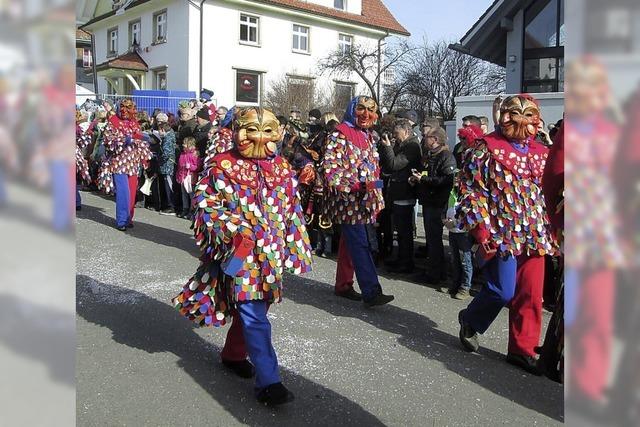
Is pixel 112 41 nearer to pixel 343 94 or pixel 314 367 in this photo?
pixel 343 94

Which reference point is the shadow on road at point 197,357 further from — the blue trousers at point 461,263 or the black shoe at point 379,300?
the blue trousers at point 461,263

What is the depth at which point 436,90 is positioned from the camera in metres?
27.2

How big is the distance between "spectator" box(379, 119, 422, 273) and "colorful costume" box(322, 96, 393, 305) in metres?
1.34

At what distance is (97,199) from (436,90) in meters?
17.5

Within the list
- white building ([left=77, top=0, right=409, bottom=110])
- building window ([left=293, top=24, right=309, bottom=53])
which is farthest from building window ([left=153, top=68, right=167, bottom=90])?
building window ([left=293, top=24, right=309, bottom=53])

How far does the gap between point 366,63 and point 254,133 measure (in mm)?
30383

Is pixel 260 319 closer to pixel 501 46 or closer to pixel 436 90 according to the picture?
pixel 501 46

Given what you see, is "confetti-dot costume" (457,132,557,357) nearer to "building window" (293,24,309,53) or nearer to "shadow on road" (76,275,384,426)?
"shadow on road" (76,275,384,426)

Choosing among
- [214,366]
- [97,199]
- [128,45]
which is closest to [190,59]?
[128,45]

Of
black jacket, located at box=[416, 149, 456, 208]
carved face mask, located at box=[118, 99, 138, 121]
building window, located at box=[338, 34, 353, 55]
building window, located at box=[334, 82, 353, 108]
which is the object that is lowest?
black jacket, located at box=[416, 149, 456, 208]

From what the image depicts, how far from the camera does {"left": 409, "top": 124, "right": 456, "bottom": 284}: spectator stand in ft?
21.0

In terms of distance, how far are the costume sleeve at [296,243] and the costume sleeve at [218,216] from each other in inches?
14.2

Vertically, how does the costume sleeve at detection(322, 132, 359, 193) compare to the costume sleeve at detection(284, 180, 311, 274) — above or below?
above

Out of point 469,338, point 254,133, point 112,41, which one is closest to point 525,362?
point 469,338
